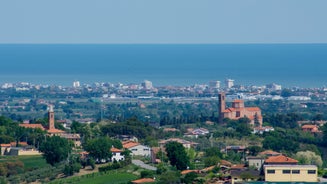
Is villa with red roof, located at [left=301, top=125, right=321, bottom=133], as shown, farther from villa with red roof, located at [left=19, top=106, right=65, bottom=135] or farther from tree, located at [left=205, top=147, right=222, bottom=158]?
tree, located at [left=205, top=147, right=222, bottom=158]

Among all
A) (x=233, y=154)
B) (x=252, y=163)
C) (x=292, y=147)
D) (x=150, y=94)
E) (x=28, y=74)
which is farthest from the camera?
(x=28, y=74)

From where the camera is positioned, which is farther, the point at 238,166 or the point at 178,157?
the point at 178,157

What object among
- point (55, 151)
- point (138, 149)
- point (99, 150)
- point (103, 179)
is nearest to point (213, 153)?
point (99, 150)

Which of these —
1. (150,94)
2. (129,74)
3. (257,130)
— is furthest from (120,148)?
(129,74)

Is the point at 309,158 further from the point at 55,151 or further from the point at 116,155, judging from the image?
the point at 55,151

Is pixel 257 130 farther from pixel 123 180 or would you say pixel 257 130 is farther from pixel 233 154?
pixel 123 180

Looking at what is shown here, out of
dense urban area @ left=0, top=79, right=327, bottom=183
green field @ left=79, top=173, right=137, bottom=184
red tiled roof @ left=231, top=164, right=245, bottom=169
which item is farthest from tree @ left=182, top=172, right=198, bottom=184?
red tiled roof @ left=231, top=164, right=245, bottom=169
